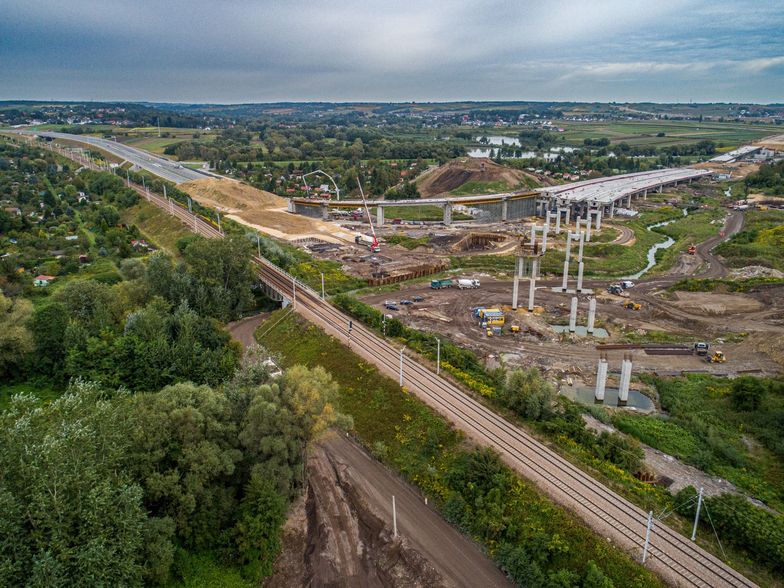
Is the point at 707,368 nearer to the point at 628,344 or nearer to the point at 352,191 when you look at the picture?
the point at 628,344

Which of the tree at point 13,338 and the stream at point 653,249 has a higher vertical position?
the tree at point 13,338

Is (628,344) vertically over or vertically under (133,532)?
under

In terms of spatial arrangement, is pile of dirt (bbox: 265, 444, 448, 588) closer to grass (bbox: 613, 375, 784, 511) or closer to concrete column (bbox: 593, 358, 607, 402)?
grass (bbox: 613, 375, 784, 511)

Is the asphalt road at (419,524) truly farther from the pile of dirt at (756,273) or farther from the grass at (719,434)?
the pile of dirt at (756,273)

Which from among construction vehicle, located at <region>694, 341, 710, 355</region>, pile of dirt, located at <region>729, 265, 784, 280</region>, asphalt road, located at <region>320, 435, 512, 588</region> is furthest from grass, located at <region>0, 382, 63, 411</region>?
pile of dirt, located at <region>729, 265, 784, 280</region>

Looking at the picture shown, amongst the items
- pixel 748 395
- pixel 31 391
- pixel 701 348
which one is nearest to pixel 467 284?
pixel 701 348

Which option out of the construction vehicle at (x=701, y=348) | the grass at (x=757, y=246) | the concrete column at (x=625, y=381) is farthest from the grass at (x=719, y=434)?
the grass at (x=757, y=246)

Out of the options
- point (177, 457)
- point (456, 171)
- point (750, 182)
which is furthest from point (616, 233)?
point (177, 457)
